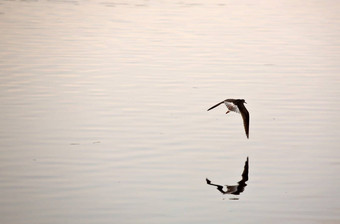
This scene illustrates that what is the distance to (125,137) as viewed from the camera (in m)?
11.8

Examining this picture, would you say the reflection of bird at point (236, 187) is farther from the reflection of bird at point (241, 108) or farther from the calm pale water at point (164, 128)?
the reflection of bird at point (241, 108)

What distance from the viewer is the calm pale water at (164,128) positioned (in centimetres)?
884

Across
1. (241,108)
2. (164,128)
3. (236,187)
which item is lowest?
(236,187)

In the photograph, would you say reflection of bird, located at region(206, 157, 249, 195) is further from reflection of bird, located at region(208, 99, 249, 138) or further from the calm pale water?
reflection of bird, located at region(208, 99, 249, 138)

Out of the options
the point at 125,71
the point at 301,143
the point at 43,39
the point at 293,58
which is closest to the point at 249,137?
the point at 301,143

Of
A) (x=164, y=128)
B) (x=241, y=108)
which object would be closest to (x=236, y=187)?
(x=241, y=108)

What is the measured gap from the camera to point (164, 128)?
40.8 feet

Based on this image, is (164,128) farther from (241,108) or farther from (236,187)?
(236,187)

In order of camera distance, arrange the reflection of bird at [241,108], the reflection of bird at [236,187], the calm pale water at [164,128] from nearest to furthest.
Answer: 1. the calm pale water at [164,128]
2. the reflection of bird at [236,187]
3. the reflection of bird at [241,108]

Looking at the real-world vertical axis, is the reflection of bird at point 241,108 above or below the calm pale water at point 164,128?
above

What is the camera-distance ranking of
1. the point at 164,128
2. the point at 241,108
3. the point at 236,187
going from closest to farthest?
the point at 236,187, the point at 241,108, the point at 164,128

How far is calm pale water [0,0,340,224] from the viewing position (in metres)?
8.84

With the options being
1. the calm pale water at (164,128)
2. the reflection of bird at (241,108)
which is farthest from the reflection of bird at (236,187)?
the reflection of bird at (241,108)

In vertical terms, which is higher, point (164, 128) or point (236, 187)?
point (164, 128)
